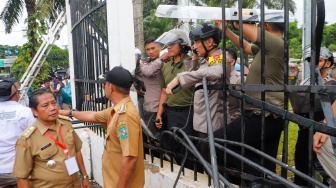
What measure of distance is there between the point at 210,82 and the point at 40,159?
147 cm

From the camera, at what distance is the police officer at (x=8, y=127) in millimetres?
3453

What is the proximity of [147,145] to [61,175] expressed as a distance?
3.95 ft

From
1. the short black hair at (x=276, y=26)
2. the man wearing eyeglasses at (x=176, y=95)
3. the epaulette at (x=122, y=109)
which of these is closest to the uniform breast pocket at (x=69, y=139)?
the epaulette at (x=122, y=109)

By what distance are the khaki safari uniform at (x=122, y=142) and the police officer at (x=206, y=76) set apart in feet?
1.40

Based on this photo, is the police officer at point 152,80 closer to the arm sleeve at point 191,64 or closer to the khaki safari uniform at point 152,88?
the khaki safari uniform at point 152,88

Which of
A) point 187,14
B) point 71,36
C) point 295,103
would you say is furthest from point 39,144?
point 71,36

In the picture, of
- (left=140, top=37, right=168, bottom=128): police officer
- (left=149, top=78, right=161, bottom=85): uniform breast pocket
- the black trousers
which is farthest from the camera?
(left=149, top=78, right=161, bottom=85): uniform breast pocket

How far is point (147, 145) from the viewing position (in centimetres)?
386

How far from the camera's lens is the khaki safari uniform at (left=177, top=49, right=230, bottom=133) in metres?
2.77

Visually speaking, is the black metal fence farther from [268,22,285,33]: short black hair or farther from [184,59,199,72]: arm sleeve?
[184,59,199,72]: arm sleeve

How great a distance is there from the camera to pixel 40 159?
9.06ft

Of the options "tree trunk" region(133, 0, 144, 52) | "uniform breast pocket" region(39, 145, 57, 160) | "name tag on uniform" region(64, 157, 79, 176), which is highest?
"tree trunk" region(133, 0, 144, 52)

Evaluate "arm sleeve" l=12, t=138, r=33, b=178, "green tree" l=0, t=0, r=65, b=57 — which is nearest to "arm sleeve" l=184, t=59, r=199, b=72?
"arm sleeve" l=12, t=138, r=33, b=178

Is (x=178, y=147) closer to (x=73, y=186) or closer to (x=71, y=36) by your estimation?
(x=73, y=186)
